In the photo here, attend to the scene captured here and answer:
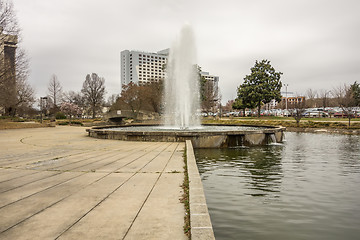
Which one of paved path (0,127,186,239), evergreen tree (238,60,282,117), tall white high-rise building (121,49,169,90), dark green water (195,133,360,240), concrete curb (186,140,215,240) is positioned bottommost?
dark green water (195,133,360,240)

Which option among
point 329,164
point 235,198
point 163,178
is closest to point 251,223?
point 235,198

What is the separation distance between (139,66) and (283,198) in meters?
166

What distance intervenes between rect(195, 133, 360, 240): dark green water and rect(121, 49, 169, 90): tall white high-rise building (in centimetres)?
15936

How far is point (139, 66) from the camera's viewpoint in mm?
164250

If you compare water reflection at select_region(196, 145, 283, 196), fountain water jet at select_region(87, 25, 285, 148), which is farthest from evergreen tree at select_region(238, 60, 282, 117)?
water reflection at select_region(196, 145, 283, 196)

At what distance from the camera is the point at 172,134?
1379 centimetres

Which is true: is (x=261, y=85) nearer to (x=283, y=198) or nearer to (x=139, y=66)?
(x=283, y=198)

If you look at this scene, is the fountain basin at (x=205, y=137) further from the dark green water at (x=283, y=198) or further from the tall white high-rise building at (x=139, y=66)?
the tall white high-rise building at (x=139, y=66)

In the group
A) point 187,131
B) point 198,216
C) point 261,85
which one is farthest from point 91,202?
point 261,85

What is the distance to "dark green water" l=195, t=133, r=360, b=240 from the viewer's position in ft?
13.5

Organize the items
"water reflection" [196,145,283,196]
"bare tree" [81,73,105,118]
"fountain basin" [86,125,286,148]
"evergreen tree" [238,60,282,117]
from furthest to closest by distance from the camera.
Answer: "bare tree" [81,73,105,118], "evergreen tree" [238,60,282,117], "fountain basin" [86,125,286,148], "water reflection" [196,145,283,196]

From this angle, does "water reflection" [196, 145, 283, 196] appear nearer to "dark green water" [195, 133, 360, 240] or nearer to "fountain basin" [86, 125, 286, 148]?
"dark green water" [195, 133, 360, 240]

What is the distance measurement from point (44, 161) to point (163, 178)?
4621 millimetres

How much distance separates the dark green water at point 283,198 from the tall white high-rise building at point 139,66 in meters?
159
